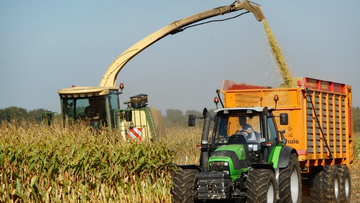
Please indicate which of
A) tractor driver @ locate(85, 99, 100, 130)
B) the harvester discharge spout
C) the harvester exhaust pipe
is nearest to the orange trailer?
the harvester exhaust pipe

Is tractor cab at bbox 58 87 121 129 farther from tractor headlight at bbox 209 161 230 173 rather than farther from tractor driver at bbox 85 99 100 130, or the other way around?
tractor headlight at bbox 209 161 230 173

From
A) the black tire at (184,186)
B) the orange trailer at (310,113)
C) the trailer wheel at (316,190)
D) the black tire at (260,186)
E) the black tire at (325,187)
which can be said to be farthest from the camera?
the trailer wheel at (316,190)

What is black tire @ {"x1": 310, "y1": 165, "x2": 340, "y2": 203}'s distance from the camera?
10.5m

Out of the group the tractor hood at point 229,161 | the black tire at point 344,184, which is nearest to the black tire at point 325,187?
the black tire at point 344,184

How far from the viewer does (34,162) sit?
7691 mm

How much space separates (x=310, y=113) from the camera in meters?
10.2

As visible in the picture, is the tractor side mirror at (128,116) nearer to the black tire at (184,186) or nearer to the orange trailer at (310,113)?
the orange trailer at (310,113)

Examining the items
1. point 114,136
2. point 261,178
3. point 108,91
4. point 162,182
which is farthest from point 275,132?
point 108,91

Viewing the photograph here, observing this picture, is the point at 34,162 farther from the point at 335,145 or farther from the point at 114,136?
the point at 335,145

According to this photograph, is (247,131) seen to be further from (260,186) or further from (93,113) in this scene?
(93,113)

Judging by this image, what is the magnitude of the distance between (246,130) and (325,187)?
127 inches

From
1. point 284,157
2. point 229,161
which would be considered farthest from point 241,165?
point 284,157

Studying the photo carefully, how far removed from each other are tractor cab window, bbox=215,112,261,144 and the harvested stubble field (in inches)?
53.2

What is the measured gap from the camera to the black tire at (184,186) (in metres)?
7.71
